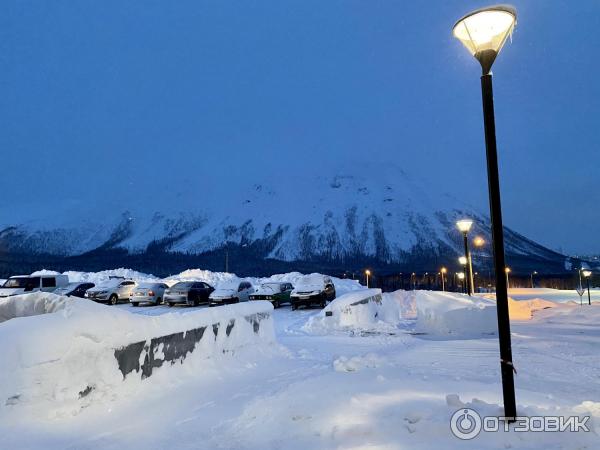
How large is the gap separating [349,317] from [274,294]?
1034 centimetres

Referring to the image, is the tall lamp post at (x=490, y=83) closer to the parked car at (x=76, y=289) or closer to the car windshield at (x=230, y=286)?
the car windshield at (x=230, y=286)

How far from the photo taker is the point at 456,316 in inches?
578

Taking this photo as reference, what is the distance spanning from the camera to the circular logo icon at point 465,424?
4.07m

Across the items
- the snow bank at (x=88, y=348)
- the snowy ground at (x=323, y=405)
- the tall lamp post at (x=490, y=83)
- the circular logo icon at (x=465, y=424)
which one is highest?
the tall lamp post at (x=490, y=83)

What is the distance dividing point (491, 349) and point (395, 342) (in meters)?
2.70

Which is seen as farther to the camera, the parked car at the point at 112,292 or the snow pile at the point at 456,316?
the parked car at the point at 112,292

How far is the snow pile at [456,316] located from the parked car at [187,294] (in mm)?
14330

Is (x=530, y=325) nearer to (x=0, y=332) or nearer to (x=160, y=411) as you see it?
(x=160, y=411)

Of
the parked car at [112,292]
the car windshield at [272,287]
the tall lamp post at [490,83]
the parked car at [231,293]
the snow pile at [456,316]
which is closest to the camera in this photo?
the tall lamp post at [490,83]

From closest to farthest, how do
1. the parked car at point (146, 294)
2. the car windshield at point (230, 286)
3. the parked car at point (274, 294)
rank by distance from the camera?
the parked car at point (274, 294) → the car windshield at point (230, 286) → the parked car at point (146, 294)

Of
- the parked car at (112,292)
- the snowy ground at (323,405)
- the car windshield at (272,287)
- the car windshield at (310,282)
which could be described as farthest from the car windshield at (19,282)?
the snowy ground at (323,405)

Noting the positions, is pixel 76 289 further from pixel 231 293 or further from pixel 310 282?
pixel 310 282

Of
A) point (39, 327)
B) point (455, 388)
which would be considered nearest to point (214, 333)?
point (39, 327)

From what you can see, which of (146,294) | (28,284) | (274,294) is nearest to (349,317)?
(274,294)
